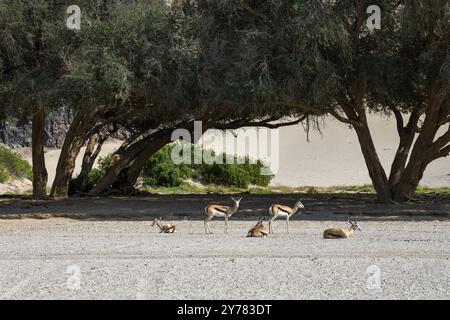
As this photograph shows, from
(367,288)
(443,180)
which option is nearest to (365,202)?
(367,288)

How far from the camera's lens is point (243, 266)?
1409 centimetres

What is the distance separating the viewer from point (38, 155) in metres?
31.7

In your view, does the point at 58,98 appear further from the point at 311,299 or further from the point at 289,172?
the point at 289,172

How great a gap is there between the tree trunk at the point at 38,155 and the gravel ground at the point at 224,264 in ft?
32.4

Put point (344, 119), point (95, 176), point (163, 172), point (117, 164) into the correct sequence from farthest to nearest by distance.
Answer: point (163, 172) → point (95, 176) → point (117, 164) → point (344, 119)

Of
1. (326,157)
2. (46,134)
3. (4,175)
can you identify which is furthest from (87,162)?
(326,157)

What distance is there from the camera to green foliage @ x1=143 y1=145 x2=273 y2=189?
4662cm

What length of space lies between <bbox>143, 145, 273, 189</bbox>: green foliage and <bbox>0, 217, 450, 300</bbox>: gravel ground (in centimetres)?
2475

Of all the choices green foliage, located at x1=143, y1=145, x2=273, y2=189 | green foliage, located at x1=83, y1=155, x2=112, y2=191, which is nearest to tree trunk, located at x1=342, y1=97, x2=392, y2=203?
green foliage, located at x1=83, y1=155, x2=112, y2=191

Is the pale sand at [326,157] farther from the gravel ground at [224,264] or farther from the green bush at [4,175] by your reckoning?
the gravel ground at [224,264]

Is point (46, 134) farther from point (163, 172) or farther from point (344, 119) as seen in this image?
point (344, 119)

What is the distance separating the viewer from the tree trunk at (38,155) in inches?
1235

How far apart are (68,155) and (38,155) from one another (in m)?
1.02

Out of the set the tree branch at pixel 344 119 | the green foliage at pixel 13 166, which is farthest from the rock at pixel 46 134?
the tree branch at pixel 344 119
